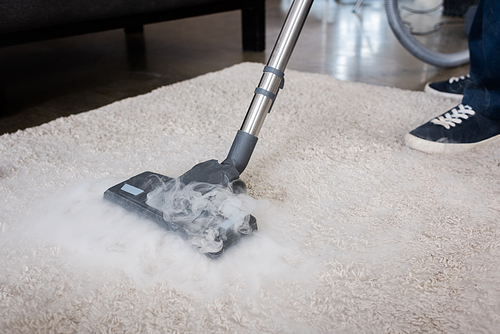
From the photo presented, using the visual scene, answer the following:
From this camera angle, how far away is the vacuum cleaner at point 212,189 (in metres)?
0.58

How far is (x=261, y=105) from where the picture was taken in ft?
2.30

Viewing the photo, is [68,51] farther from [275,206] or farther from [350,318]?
[350,318]

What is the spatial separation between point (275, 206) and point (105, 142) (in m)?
0.50

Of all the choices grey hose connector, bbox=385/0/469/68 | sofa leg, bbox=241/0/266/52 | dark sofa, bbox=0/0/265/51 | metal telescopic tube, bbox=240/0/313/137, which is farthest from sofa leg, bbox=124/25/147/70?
metal telescopic tube, bbox=240/0/313/137

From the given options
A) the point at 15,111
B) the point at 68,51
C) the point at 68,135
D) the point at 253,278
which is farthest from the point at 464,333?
the point at 68,51

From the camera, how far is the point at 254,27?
214cm

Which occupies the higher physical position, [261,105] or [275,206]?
[261,105]

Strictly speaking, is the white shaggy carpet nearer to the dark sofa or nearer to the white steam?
the white steam

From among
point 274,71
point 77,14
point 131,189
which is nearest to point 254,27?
point 77,14

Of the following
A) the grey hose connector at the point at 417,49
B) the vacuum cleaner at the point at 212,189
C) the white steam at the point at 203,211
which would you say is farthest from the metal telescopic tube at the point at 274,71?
the grey hose connector at the point at 417,49

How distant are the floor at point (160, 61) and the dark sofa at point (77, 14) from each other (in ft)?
0.71

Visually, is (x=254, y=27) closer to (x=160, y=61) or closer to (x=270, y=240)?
(x=160, y=61)

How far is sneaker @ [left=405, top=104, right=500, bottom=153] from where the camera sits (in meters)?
0.95

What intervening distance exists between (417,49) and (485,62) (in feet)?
2.44
